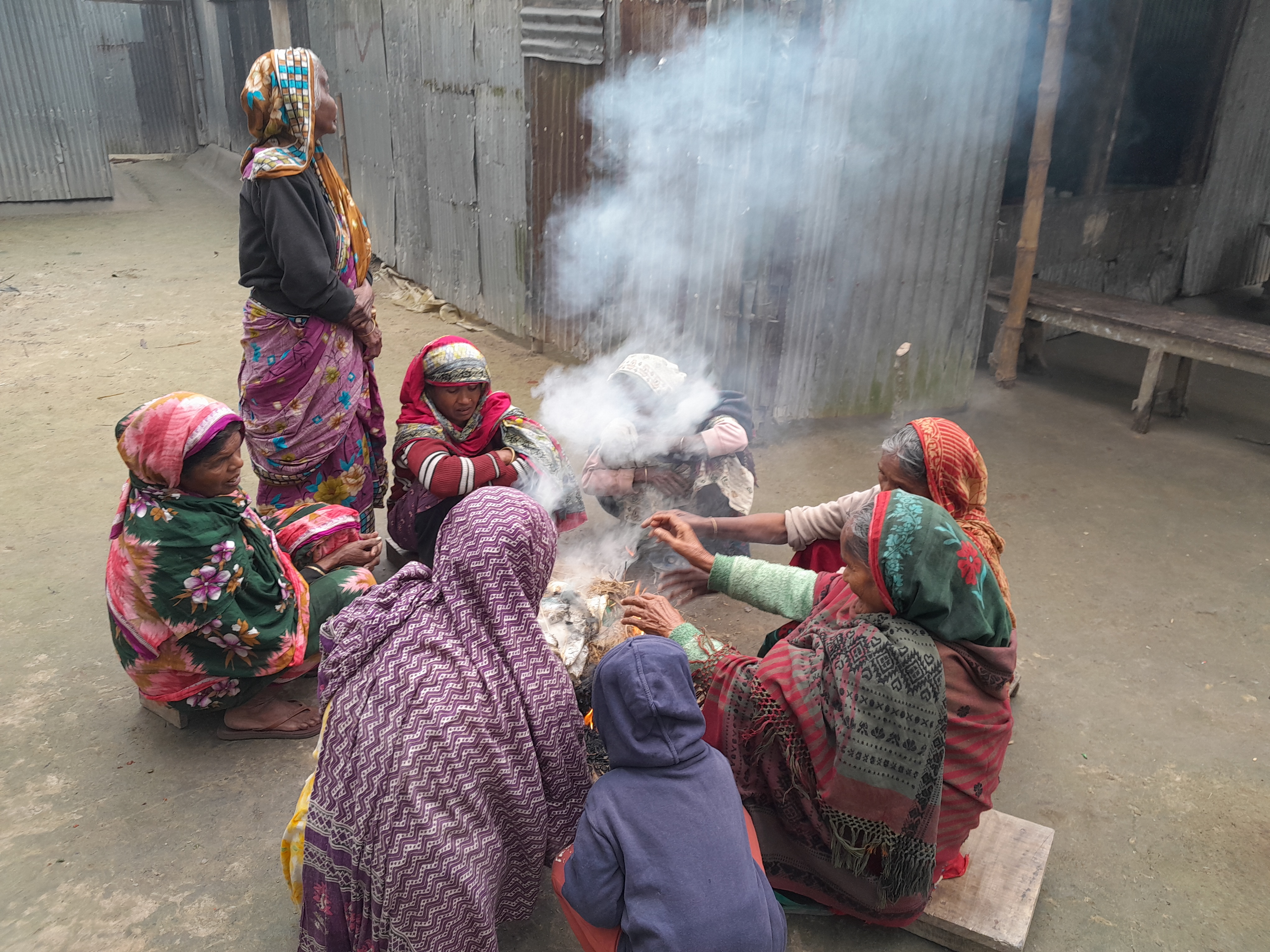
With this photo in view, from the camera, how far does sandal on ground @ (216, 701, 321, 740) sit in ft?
10.1

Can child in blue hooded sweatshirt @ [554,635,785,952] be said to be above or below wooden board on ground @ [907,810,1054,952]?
above

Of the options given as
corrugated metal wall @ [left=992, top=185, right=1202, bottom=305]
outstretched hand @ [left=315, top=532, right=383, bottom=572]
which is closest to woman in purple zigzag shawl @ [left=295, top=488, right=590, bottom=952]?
outstretched hand @ [left=315, top=532, right=383, bottom=572]

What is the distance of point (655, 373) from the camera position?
3.86m

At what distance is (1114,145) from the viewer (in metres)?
7.90

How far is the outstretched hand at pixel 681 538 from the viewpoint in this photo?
9.96ft

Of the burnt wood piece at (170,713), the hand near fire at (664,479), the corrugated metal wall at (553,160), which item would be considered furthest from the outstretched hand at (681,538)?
the corrugated metal wall at (553,160)

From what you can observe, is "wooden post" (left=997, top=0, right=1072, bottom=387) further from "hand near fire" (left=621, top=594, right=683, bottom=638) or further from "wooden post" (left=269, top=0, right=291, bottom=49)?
"wooden post" (left=269, top=0, right=291, bottom=49)

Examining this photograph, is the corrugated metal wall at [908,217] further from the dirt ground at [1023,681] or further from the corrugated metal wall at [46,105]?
the corrugated metal wall at [46,105]

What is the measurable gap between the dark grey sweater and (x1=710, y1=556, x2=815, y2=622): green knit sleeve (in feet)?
6.18

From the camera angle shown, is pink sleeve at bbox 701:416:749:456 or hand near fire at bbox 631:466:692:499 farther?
hand near fire at bbox 631:466:692:499

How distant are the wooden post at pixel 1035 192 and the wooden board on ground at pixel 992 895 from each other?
15.7 ft

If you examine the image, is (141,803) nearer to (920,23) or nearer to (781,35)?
(781,35)

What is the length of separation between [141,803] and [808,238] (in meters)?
4.40

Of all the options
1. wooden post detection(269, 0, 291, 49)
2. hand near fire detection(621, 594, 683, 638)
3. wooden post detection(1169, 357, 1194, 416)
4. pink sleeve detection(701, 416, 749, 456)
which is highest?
wooden post detection(269, 0, 291, 49)
